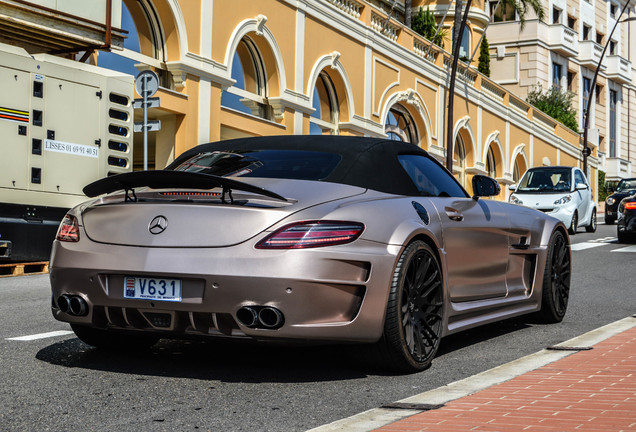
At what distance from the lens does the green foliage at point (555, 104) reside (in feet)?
170

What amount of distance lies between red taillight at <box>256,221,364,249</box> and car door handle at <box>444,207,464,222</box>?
4.03 feet

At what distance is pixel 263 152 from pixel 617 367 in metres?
2.46

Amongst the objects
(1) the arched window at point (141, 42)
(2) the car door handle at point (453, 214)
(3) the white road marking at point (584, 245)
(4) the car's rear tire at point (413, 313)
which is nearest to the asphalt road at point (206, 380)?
(4) the car's rear tire at point (413, 313)

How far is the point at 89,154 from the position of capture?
1336 centimetres

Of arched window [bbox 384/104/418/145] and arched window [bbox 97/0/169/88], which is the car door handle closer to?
arched window [bbox 97/0/169/88]

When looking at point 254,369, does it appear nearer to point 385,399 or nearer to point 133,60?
point 385,399

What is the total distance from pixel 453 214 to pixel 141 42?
542 inches

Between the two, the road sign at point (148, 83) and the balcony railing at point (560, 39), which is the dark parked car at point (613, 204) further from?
the balcony railing at point (560, 39)

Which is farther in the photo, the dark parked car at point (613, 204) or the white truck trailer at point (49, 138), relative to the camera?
the dark parked car at point (613, 204)

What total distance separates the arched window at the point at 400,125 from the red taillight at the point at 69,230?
24970mm

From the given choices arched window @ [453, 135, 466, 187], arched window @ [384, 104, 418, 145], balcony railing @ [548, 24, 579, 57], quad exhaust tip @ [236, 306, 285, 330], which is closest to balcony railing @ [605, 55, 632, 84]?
balcony railing @ [548, 24, 579, 57]

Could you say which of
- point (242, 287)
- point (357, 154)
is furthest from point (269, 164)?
point (242, 287)

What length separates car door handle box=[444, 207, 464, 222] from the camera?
600cm

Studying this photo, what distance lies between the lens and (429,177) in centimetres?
636
